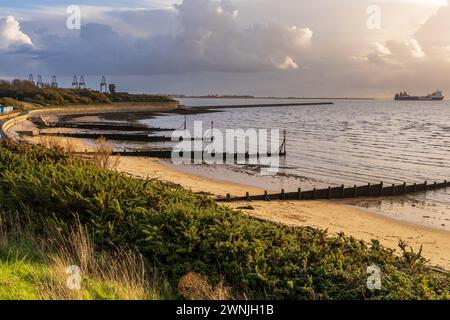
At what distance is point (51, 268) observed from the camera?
7215 millimetres

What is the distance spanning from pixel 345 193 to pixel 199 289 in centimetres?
2222

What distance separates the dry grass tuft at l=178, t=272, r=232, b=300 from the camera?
617 centimetres

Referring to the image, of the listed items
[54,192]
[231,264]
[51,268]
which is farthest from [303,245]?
[54,192]

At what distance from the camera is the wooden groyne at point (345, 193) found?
80.5ft

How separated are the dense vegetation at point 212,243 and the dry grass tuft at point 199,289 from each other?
0.51ft

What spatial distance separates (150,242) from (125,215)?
1.36 m

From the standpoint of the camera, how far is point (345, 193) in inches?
1078

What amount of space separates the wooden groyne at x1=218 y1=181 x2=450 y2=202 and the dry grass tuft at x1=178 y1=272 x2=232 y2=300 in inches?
629

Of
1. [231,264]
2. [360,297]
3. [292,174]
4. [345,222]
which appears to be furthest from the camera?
[292,174]

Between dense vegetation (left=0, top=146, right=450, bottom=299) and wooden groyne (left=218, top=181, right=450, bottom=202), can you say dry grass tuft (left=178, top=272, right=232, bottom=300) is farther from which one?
wooden groyne (left=218, top=181, right=450, bottom=202)

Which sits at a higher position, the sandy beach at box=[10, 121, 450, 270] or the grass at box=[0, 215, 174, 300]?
the grass at box=[0, 215, 174, 300]

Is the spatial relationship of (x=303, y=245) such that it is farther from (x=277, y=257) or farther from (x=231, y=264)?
(x=231, y=264)

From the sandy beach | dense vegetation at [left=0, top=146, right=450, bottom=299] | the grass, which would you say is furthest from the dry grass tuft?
the sandy beach
